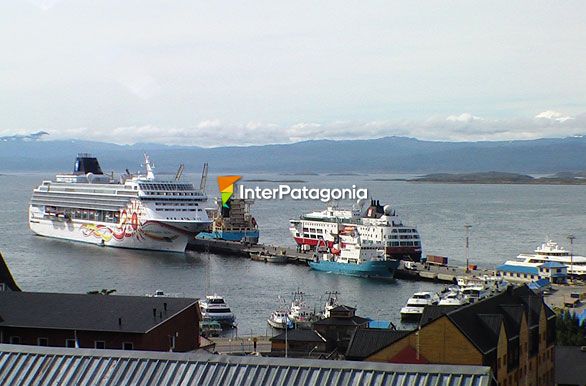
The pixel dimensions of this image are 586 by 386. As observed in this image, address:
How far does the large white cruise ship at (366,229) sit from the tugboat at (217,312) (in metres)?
22.2

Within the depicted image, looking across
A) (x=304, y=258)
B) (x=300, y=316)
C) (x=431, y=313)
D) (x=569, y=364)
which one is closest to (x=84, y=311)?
(x=431, y=313)

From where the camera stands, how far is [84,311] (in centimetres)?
1977

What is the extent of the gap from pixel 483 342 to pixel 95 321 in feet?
24.4

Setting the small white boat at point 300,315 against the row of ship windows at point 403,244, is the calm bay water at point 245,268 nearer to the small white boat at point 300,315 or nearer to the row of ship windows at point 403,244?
the small white boat at point 300,315

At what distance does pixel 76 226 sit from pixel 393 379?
194ft

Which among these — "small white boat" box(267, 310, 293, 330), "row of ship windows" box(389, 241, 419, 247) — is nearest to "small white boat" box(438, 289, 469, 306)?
"small white boat" box(267, 310, 293, 330)

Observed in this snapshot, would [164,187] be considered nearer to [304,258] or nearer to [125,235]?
[125,235]

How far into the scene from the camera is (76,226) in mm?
65625

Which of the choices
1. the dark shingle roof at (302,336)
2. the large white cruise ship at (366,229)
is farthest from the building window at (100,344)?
the large white cruise ship at (366,229)

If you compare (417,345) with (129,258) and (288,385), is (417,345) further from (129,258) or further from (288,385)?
(129,258)

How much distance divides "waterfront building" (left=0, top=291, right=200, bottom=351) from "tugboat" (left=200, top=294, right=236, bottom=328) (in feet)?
33.0

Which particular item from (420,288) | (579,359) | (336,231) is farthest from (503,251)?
(579,359)

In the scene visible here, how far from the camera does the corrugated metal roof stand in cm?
850

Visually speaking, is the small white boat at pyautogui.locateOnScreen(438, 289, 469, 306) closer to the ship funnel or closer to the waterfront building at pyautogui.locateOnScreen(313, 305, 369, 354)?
the waterfront building at pyautogui.locateOnScreen(313, 305, 369, 354)
